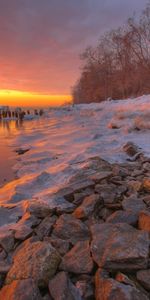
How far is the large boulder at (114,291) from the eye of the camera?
2397 mm

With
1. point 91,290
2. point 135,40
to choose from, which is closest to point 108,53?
point 135,40

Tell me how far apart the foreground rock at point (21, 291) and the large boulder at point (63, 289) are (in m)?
0.15

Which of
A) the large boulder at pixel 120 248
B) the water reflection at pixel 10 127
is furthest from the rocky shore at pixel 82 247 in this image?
the water reflection at pixel 10 127

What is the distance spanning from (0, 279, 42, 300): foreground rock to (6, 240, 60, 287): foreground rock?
0.11 metres

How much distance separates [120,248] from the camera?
2854 mm

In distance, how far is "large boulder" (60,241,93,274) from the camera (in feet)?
9.39

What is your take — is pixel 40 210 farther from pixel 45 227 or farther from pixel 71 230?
pixel 71 230

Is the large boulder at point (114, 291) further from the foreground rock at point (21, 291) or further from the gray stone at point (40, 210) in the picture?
the gray stone at point (40, 210)

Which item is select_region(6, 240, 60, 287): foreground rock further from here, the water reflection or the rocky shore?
the water reflection

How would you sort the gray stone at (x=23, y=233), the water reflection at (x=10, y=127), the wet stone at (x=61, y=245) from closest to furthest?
the wet stone at (x=61, y=245), the gray stone at (x=23, y=233), the water reflection at (x=10, y=127)

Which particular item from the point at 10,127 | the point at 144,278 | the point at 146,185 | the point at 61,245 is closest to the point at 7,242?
the point at 61,245

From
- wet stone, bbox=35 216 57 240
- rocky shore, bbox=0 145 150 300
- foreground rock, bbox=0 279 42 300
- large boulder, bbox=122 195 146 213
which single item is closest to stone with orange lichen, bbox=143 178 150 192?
rocky shore, bbox=0 145 150 300

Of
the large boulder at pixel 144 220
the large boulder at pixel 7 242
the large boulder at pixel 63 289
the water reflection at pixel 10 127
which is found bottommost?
the water reflection at pixel 10 127

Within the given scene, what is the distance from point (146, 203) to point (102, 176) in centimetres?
125
